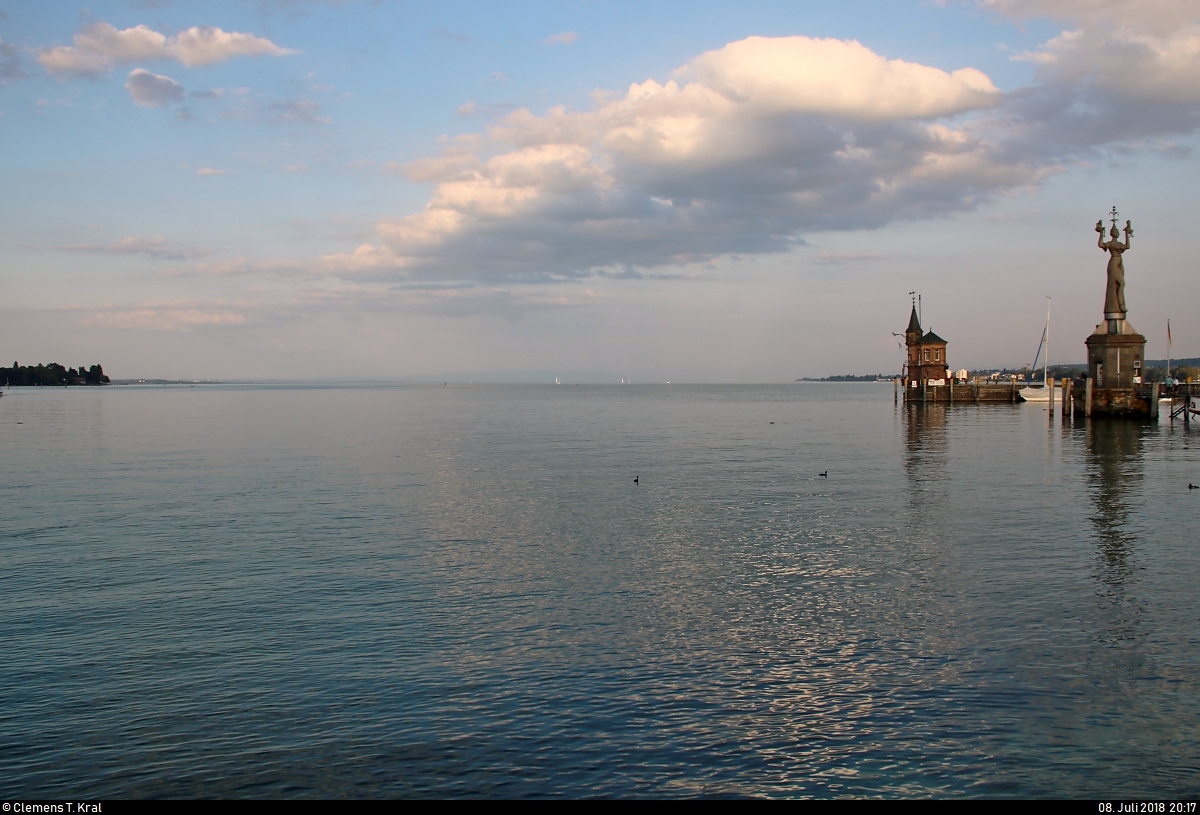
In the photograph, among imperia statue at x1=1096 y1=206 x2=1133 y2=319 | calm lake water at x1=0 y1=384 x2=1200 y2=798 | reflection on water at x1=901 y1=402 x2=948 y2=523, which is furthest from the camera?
imperia statue at x1=1096 y1=206 x2=1133 y2=319

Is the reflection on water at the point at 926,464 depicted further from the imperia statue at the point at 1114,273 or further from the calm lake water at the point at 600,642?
the imperia statue at the point at 1114,273

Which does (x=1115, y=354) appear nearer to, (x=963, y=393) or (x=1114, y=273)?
(x=1114, y=273)

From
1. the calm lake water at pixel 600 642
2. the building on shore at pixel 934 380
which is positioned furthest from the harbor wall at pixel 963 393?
the calm lake water at pixel 600 642

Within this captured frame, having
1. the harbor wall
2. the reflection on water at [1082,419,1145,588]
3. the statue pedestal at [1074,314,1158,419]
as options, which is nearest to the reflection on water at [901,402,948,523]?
the reflection on water at [1082,419,1145,588]

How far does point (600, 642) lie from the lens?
18.2m

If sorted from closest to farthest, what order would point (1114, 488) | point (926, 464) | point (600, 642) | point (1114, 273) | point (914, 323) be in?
point (600, 642) < point (1114, 488) < point (926, 464) < point (1114, 273) < point (914, 323)

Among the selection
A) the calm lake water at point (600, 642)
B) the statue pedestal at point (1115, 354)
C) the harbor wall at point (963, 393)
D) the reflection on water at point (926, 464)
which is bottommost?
the calm lake water at point (600, 642)

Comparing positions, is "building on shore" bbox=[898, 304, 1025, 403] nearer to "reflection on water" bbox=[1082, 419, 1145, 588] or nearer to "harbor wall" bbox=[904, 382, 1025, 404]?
"harbor wall" bbox=[904, 382, 1025, 404]

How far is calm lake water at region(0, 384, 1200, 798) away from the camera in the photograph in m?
12.6

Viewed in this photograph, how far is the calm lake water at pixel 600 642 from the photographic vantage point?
1265 cm

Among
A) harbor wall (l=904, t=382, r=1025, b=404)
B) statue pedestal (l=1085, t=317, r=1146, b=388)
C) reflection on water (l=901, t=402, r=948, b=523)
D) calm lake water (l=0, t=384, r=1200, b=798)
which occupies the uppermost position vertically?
statue pedestal (l=1085, t=317, r=1146, b=388)


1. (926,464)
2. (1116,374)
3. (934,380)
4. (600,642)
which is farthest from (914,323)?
(600,642)

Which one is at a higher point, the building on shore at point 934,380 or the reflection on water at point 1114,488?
the building on shore at point 934,380

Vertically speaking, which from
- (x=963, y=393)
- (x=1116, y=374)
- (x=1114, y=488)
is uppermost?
(x=1116, y=374)
